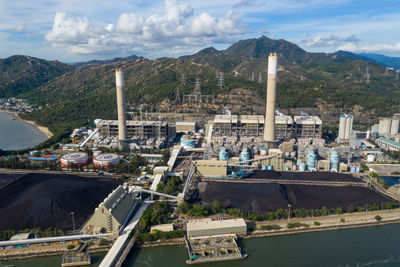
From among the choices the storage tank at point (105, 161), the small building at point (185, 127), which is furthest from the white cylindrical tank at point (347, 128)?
the storage tank at point (105, 161)

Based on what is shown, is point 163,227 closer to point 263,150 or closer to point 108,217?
point 108,217

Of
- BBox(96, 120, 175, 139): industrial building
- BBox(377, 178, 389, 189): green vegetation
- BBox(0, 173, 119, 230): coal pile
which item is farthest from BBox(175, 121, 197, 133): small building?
BBox(377, 178, 389, 189): green vegetation

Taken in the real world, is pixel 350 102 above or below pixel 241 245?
above

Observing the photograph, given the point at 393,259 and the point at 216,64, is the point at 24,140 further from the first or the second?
the point at 216,64

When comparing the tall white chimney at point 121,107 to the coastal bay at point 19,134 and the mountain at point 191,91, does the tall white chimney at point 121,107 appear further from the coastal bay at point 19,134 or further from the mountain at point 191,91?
the mountain at point 191,91

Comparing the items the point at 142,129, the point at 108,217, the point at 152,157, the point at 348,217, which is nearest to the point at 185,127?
the point at 142,129

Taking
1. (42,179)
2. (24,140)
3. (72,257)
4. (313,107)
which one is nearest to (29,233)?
(72,257)

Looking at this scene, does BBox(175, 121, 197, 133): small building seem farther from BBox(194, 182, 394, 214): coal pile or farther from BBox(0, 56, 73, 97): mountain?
BBox(0, 56, 73, 97): mountain
